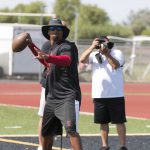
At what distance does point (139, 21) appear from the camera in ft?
389

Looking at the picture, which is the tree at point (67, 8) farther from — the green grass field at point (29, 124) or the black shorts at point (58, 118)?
the black shorts at point (58, 118)

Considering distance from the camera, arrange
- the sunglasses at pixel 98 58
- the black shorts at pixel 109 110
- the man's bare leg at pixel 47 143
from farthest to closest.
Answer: the black shorts at pixel 109 110
the sunglasses at pixel 98 58
the man's bare leg at pixel 47 143

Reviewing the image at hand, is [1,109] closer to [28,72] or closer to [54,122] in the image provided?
[54,122]

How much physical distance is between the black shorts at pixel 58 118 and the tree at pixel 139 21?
10008cm

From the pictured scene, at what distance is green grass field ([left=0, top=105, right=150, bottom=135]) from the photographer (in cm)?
1334

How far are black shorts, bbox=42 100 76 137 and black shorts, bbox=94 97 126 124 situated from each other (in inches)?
73.8

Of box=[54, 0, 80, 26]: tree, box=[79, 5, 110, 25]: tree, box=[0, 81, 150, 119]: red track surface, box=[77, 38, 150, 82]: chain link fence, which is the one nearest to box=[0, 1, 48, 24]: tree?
box=[54, 0, 80, 26]: tree

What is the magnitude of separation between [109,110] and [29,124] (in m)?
4.25

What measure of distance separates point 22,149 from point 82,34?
207ft

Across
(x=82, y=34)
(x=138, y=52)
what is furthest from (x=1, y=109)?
(x=82, y=34)

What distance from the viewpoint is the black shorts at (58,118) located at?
8289 mm

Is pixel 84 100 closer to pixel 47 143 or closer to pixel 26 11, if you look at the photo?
pixel 47 143

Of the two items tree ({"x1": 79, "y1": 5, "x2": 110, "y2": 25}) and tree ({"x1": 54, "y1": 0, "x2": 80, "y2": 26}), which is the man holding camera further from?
tree ({"x1": 79, "y1": 5, "x2": 110, "y2": 25})

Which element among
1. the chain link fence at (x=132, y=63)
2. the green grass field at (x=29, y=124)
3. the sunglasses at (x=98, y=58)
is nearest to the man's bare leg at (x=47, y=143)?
the sunglasses at (x=98, y=58)
